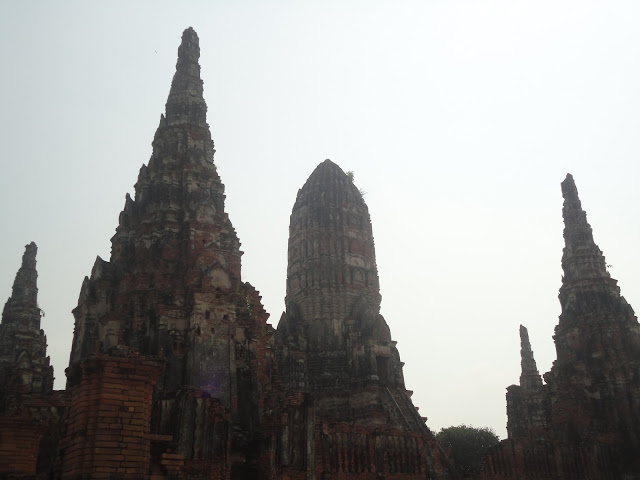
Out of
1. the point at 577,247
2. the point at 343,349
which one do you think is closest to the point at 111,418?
the point at 343,349

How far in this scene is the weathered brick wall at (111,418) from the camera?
317 inches

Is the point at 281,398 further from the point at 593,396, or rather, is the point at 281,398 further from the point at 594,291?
the point at 594,291

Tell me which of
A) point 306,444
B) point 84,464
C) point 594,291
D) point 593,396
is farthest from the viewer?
point 594,291

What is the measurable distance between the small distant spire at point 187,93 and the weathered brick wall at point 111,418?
1535 centimetres

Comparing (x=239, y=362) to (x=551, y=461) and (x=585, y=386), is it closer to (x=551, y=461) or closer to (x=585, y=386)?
(x=551, y=461)

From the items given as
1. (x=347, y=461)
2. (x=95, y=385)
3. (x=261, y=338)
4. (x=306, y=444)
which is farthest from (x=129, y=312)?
(x=95, y=385)

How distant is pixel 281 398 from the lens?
1725 cm

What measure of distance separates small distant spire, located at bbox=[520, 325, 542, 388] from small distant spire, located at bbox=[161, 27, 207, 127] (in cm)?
2693

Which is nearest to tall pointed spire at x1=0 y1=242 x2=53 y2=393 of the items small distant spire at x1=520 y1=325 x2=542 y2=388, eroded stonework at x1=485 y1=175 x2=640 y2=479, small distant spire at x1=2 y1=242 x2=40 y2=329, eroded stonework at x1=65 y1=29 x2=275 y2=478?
small distant spire at x1=2 y1=242 x2=40 y2=329

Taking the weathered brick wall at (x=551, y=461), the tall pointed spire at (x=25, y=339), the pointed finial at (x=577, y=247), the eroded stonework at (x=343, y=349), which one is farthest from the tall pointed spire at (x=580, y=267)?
the tall pointed spire at (x=25, y=339)

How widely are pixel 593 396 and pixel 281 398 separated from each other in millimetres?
15715

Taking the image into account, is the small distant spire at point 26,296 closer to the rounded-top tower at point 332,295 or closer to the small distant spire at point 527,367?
the rounded-top tower at point 332,295

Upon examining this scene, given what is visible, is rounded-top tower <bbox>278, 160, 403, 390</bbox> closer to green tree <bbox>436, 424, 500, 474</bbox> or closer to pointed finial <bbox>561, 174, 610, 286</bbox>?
pointed finial <bbox>561, 174, 610, 286</bbox>

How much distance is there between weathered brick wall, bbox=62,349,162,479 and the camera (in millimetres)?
8055
